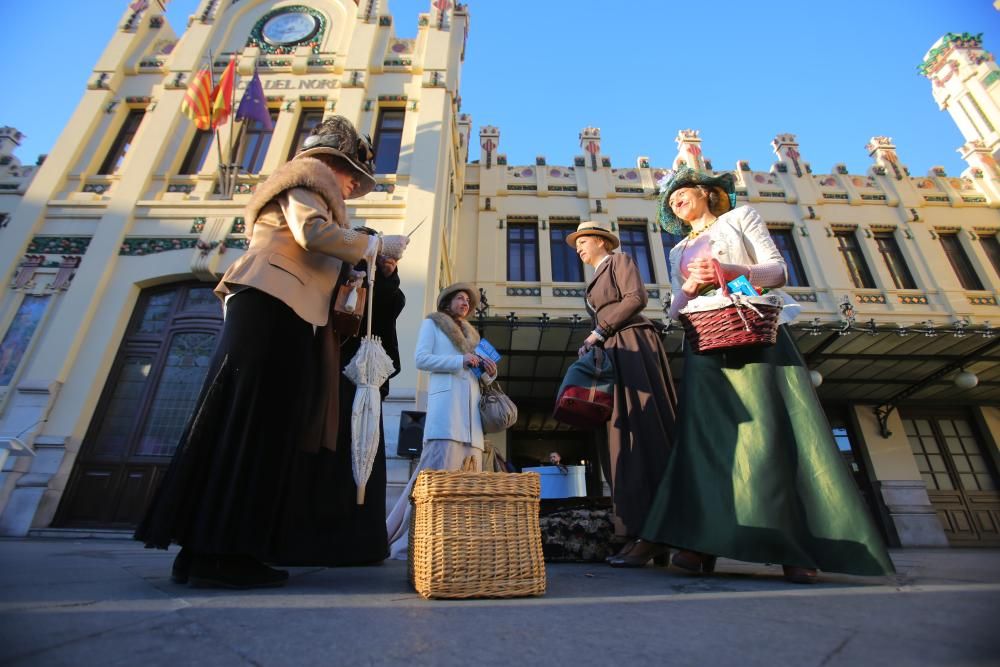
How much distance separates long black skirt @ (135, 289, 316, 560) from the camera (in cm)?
174

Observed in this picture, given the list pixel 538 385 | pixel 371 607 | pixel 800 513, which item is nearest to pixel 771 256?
pixel 800 513

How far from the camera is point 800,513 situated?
202cm

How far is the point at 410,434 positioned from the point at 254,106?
7.07 metres

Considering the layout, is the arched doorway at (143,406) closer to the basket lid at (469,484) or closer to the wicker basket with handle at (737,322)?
the basket lid at (469,484)

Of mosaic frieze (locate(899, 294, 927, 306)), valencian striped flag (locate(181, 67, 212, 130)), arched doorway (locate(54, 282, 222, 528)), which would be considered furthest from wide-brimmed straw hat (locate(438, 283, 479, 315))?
mosaic frieze (locate(899, 294, 927, 306))

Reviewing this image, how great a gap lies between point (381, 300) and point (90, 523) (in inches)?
261

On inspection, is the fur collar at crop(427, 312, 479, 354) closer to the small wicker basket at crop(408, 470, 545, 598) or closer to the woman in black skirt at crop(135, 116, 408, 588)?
the woman in black skirt at crop(135, 116, 408, 588)

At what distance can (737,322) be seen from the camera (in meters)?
2.16

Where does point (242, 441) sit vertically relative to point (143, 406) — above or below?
below

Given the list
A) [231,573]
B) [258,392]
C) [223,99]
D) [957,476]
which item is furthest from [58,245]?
[957,476]

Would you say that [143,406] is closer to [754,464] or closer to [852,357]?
[754,464]

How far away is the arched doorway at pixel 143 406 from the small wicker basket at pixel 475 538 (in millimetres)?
6543

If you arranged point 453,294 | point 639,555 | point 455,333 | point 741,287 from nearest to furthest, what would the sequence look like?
1. point 741,287
2. point 639,555
3. point 455,333
4. point 453,294

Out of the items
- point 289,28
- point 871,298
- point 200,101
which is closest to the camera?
point 200,101
